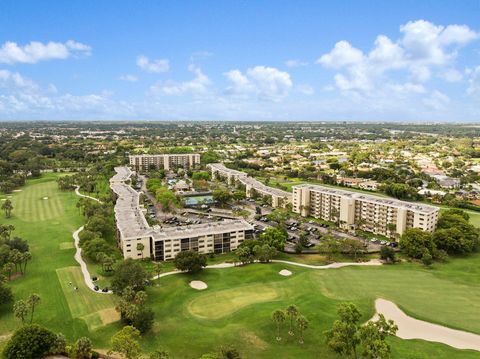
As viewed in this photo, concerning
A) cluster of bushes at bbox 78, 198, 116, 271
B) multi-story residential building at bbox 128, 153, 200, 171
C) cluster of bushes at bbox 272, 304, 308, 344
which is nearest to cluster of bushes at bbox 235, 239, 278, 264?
cluster of bushes at bbox 272, 304, 308, 344

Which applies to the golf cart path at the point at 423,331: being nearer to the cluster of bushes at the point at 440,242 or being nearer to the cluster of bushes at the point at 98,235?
the cluster of bushes at the point at 98,235

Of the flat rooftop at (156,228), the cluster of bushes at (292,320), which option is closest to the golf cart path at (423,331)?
the cluster of bushes at (292,320)

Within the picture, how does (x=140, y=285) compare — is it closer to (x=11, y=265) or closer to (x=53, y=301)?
(x=53, y=301)

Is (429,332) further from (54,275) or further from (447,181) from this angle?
(447,181)

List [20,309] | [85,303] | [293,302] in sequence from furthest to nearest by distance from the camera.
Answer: [85,303], [293,302], [20,309]

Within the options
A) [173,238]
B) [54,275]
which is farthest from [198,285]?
[54,275]

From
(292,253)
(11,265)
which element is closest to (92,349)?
(11,265)
